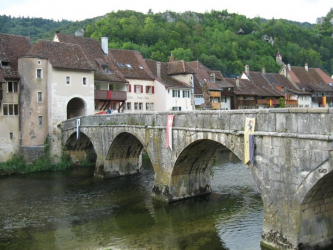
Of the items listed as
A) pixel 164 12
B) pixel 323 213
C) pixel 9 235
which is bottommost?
pixel 9 235

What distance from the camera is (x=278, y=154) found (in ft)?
54.3

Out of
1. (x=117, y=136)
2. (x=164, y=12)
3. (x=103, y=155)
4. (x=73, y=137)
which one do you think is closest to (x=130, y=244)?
(x=117, y=136)

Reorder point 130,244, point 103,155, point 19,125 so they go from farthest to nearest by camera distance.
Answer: point 19,125, point 103,155, point 130,244

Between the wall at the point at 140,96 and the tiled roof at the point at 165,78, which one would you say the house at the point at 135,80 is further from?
the tiled roof at the point at 165,78

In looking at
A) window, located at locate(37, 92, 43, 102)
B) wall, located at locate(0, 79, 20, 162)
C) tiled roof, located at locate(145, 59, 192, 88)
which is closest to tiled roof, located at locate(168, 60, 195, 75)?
tiled roof, located at locate(145, 59, 192, 88)

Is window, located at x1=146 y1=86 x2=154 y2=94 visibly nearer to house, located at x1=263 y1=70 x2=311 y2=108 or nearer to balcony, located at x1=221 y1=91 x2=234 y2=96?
balcony, located at x1=221 y1=91 x2=234 y2=96

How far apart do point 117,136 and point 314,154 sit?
2024 centimetres

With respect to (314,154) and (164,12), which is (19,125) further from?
(164,12)

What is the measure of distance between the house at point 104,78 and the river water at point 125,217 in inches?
616

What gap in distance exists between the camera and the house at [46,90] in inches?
1635

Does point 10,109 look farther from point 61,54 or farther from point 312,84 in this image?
point 312,84

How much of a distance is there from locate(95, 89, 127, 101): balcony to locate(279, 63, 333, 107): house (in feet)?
138

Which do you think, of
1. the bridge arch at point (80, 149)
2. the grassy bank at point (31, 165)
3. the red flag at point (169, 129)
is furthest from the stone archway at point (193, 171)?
the grassy bank at point (31, 165)

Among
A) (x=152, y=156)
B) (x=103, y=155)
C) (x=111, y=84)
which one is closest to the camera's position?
(x=152, y=156)
